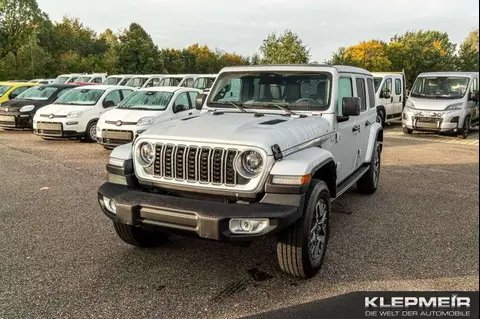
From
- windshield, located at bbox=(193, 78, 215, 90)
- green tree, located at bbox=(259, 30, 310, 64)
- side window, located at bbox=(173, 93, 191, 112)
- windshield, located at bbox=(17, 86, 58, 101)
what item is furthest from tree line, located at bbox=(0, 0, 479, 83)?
windshield, located at bbox=(17, 86, 58, 101)

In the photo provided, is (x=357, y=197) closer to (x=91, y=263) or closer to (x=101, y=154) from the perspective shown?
(x=91, y=263)

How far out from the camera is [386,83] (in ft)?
53.2

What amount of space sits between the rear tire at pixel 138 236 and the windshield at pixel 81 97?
8656 mm

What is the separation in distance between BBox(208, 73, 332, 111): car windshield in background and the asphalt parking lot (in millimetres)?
1528

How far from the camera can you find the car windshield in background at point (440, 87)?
13.1 m

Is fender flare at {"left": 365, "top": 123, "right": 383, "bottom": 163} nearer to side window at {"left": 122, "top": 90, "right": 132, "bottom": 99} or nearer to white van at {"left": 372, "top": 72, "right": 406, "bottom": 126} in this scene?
side window at {"left": 122, "top": 90, "right": 132, "bottom": 99}

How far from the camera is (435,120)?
12.7 meters

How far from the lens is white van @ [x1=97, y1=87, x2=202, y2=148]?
9.83 metres

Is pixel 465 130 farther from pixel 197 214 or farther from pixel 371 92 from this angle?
pixel 197 214

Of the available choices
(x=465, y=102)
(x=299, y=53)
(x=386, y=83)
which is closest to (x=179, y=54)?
(x=299, y=53)

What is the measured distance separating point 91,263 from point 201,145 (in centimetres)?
165

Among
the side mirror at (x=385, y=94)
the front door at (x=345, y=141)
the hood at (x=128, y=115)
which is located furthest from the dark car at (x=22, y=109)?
the side mirror at (x=385, y=94)

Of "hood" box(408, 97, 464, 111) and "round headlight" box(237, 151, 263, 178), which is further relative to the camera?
"hood" box(408, 97, 464, 111)

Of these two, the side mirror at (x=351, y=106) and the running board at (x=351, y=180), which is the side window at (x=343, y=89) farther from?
the running board at (x=351, y=180)
